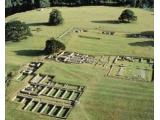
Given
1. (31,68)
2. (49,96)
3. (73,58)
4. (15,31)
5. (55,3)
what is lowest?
(49,96)

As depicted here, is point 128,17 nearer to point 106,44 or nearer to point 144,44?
point 144,44

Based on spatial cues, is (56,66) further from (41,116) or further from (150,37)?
(150,37)

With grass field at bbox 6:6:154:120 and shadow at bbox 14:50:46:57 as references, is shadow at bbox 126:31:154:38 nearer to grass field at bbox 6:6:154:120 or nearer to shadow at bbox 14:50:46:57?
grass field at bbox 6:6:154:120

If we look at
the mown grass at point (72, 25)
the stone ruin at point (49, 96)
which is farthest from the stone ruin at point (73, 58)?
the stone ruin at point (49, 96)

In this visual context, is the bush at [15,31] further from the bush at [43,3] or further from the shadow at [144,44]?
the bush at [43,3]

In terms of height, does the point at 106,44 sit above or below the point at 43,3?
below

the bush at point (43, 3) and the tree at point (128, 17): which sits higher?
the bush at point (43, 3)

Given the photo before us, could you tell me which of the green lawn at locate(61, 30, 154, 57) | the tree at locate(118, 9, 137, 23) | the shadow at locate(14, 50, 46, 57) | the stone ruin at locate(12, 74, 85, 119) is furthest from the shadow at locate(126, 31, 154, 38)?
the stone ruin at locate(12, 74, 85, 119)

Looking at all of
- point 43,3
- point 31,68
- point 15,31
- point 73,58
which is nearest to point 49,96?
point 31,68
